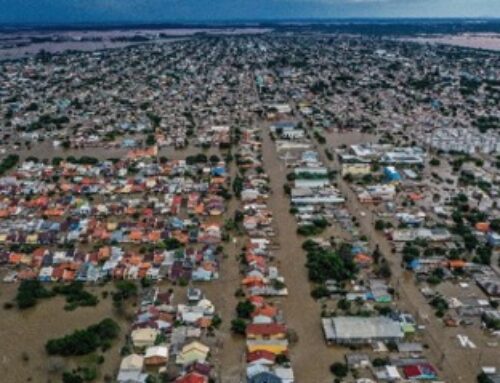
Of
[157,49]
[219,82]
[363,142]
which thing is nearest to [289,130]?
[363,142]

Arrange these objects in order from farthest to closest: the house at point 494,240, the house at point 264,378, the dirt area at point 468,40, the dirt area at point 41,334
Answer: the dirt area at point 468,40
the house at point 494,240
the dirt area at point 41,334
the house at point 264,378

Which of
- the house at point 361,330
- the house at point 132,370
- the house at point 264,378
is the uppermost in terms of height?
the house at point 361,330

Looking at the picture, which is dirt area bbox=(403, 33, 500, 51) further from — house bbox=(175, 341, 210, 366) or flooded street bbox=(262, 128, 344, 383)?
house bbox=(175, 341, 210, 366)

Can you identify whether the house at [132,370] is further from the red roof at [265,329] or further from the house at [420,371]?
the house at [420,371]

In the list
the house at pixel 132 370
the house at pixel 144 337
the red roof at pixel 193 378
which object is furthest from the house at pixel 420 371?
the house at pixel 144 337

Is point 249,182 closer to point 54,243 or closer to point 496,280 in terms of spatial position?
point 54,243

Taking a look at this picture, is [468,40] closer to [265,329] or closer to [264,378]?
[265,329]
